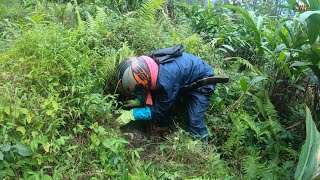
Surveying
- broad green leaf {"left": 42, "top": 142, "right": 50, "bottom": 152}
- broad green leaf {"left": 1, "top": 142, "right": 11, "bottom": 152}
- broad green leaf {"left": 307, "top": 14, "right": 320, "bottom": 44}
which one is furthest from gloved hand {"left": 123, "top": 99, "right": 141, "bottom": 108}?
broad green leaf {"left": 307, "top": 14, "right": 320, "bottom": 44}

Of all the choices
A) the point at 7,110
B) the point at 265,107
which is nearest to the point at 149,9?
the point at 265,107

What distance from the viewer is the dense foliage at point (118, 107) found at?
8.97 ft

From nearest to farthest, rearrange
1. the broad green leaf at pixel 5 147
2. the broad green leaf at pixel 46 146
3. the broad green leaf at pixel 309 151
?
the broad green leaf at pixel 309 151
the broad green leaf at pixel 5 147
the broad green leaf at pixel 46 146

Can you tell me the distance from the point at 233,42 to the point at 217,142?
259cm

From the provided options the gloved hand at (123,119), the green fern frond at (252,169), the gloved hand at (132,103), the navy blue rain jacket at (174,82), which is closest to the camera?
the green fern frond at (252,169)

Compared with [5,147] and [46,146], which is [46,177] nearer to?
[46,146]

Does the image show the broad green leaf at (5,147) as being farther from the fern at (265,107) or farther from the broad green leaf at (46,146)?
the fern at (265,107)

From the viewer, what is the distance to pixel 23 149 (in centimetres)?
260

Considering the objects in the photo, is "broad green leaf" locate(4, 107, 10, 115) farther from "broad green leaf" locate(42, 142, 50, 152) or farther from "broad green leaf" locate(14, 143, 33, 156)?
"broad green leaf" locate(42, 142, 50, 152)

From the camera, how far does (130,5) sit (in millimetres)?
5625

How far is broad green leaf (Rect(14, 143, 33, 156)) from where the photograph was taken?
2.58 m

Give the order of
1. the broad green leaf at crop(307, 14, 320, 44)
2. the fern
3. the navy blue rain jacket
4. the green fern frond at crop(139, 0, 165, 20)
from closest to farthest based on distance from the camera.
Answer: the broad green leaf at crop(307, 14, 320, 44), the navy blue rain jacket, the fern, the green fern frond at crop(139, 0, 165, 20)

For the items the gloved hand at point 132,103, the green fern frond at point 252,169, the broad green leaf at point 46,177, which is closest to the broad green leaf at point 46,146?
the broad green leaf at point 46,177

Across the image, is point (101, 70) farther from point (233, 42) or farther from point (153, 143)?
point (233, 42)
